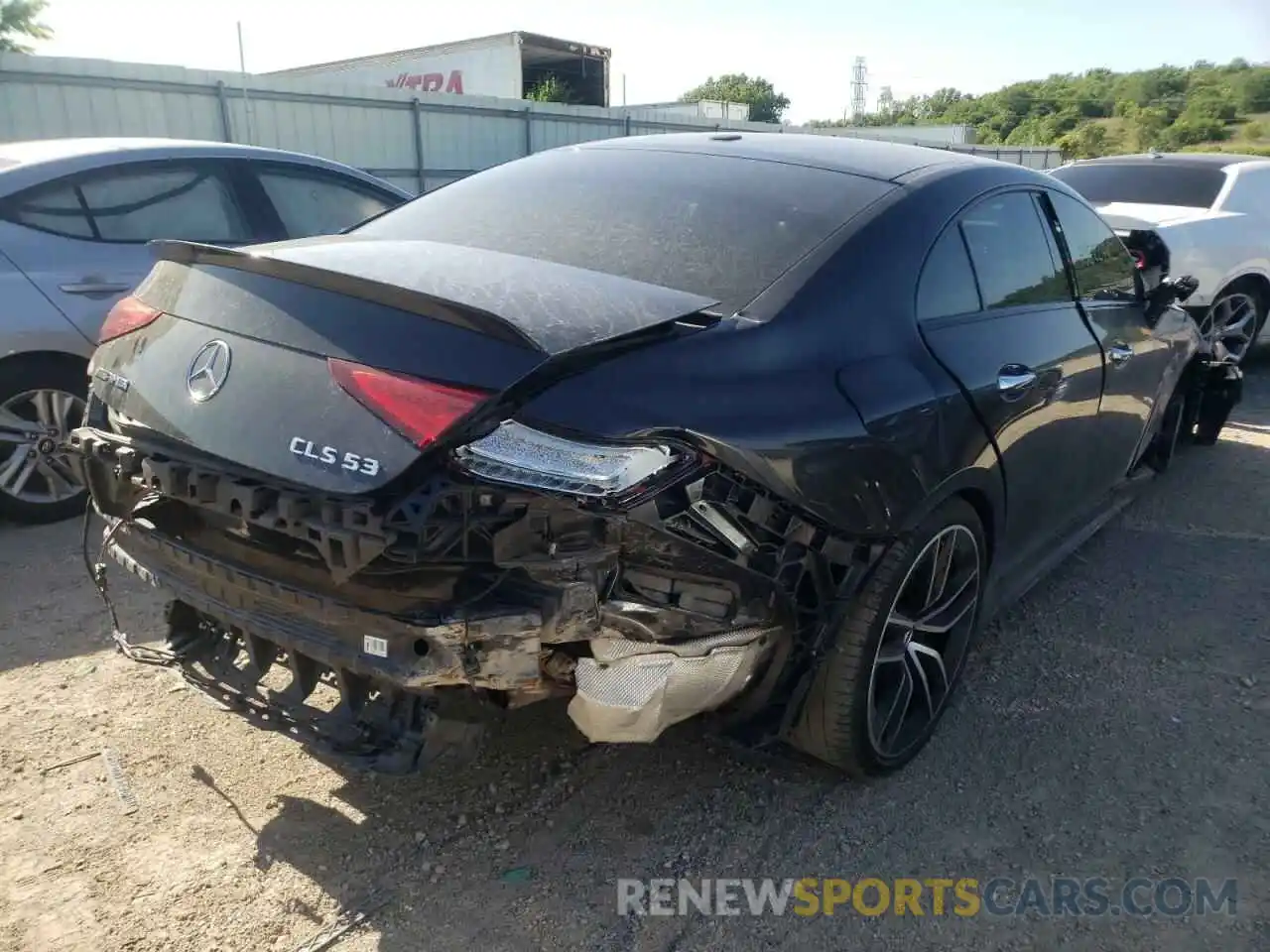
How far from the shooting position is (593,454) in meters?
1.93

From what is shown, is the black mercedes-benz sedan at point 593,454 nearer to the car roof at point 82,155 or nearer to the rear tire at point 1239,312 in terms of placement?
the car roof at point 82,155

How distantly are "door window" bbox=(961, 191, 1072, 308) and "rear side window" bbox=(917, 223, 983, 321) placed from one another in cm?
6

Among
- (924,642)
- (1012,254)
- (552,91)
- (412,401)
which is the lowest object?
(924,642)

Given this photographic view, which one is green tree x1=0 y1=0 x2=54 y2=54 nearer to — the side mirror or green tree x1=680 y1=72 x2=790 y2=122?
the side mirror

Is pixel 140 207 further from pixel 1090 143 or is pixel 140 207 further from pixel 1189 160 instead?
pixel 1090 143

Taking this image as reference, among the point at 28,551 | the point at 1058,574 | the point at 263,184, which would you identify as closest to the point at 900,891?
the point at 1058,574

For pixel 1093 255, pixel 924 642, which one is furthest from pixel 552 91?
pixel 924 642

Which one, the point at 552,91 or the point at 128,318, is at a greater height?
the point at 552,91

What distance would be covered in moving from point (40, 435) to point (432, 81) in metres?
20.2

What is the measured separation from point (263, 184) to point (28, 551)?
7.16 ft

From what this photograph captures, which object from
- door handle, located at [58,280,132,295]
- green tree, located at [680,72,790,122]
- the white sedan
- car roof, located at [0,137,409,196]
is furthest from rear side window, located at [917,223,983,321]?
green tree, located at [680,72,790,122]

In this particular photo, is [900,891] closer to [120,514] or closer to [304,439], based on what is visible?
[304,439]

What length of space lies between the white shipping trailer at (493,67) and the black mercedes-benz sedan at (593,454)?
1787cm

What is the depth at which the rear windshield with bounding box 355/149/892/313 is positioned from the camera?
251cm
